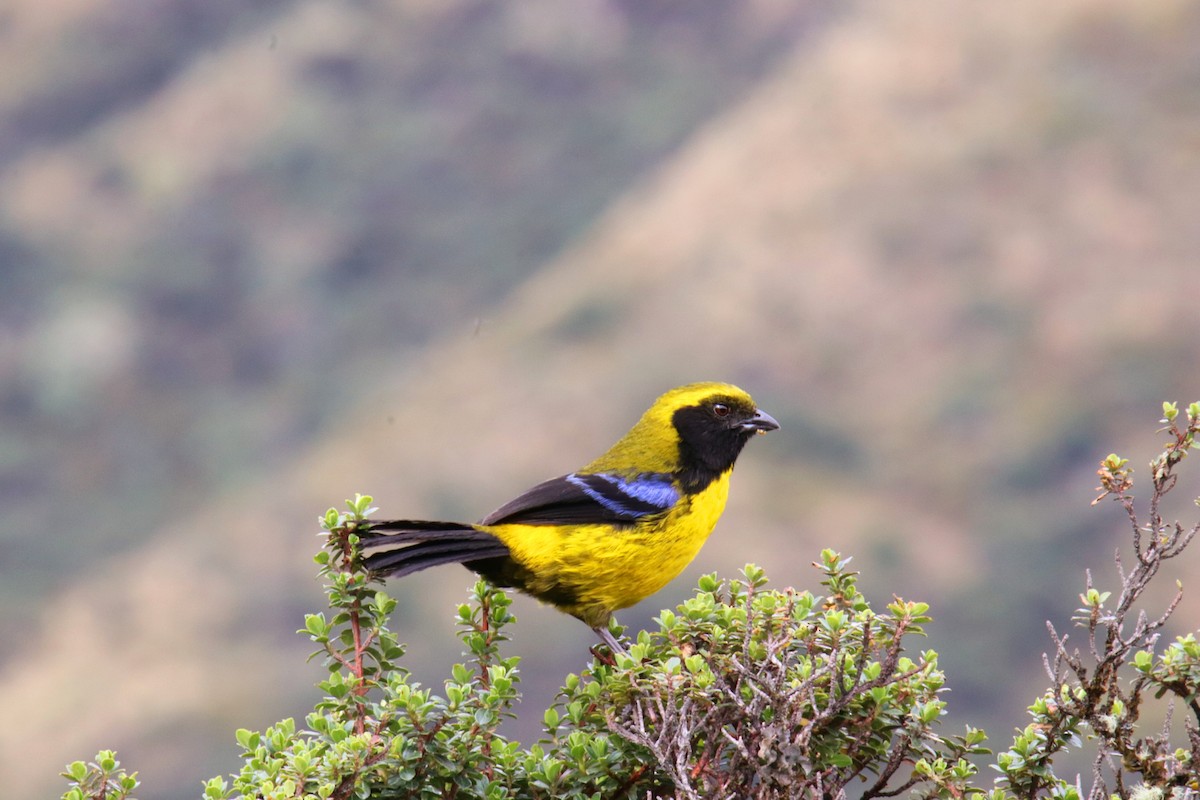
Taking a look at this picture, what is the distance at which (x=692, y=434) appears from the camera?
20.9ft

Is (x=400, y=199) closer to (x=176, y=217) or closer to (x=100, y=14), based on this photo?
(x=176, y=217)

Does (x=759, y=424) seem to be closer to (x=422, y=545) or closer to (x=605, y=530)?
(x=605, y=530)

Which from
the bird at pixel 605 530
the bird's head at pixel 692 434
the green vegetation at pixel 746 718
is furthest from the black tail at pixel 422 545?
the bird's head at pixel 692 434

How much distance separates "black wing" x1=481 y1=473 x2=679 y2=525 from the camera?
18.6 feet

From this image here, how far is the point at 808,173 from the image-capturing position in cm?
3112

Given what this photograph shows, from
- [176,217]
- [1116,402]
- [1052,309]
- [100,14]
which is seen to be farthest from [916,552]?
[100,14]

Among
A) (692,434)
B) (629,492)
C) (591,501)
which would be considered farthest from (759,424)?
(591,501)

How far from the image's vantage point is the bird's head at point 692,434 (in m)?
6.17

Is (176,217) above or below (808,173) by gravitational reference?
above

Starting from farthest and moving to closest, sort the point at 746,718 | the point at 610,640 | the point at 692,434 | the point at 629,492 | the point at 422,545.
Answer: the point at 692,434, the point at 629,492, the point at 610,640, the point at 422,545, the point at 746,718

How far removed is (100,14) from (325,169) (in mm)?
7165

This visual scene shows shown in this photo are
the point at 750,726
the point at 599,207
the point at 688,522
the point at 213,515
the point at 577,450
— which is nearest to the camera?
the point at 750,726

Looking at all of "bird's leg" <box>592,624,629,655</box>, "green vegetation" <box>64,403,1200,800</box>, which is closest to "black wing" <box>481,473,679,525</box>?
"bird's leg" <box>592,624,629,655</box>

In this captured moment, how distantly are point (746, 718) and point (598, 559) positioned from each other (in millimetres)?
1954
